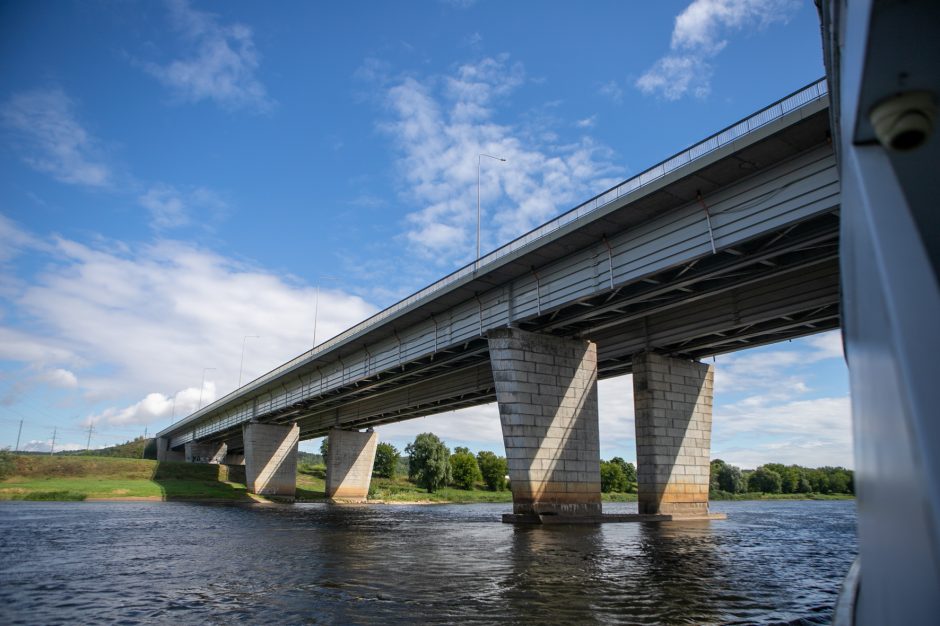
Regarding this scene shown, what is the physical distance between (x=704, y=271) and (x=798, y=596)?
1667 centimetres

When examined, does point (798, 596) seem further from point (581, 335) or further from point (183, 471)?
point (183, 471)

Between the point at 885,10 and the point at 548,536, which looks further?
the point at 548,536

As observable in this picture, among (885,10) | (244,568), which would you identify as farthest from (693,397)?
(885,10)

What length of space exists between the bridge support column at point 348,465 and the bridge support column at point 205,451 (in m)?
53.8

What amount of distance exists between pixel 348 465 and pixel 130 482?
27.2 meters

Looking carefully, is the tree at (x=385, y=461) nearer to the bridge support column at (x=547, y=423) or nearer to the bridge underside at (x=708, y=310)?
the bridge underside at (x=708, y=310)

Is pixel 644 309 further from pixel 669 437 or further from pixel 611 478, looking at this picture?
pixel 611 478

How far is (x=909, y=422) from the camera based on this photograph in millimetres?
2504

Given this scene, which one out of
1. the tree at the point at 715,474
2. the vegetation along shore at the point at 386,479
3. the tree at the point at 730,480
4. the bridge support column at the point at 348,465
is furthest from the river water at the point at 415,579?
the tree at the point at 730,480

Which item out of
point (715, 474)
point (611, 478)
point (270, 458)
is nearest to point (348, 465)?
point (270, 458)

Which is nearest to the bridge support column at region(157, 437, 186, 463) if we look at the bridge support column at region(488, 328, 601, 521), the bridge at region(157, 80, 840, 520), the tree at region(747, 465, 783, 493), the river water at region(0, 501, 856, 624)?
the bridge at region(157, 80, 840, 520)

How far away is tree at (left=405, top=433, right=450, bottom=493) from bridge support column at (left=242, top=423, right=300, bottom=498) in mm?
29699

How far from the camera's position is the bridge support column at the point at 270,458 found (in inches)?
3045

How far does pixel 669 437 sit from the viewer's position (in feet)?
121
